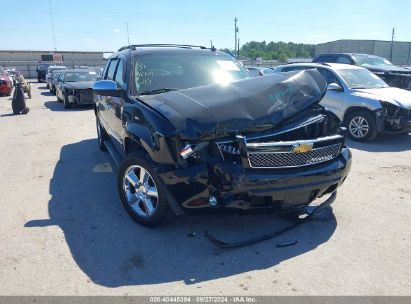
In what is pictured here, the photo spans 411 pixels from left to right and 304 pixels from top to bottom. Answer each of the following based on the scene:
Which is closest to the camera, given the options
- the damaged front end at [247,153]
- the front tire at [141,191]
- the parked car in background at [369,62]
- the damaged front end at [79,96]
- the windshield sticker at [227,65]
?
the damaged front end at [247,153]

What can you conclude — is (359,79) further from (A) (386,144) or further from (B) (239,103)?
(B) (239,103)

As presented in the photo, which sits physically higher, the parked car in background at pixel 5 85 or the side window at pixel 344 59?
the side window at pixel 344 59

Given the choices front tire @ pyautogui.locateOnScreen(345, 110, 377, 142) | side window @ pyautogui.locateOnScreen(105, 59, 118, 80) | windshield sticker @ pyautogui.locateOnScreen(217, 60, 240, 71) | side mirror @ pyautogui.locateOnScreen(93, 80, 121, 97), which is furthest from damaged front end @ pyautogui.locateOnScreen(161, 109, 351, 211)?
front tire @ pyautogui.locateOnScreen(345, 110, 377, 142)

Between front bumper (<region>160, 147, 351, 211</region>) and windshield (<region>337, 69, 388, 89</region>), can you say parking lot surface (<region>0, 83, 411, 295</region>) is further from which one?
windshield (<region>337, 69, 388, 89</region>)

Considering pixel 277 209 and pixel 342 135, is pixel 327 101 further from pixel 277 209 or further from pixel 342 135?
pixel 277 209

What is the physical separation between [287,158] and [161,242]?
1.51 m

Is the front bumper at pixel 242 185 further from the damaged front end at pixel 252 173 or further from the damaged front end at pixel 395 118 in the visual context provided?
the damaged front end at pixel 395 118

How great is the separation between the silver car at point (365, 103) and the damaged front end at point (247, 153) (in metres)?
4.79

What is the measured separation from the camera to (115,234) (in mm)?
3916

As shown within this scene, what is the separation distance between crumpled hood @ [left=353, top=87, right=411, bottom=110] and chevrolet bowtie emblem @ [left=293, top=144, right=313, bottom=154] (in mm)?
5474

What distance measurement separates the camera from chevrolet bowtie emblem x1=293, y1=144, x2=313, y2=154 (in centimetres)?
346

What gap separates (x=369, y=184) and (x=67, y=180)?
4602 mm

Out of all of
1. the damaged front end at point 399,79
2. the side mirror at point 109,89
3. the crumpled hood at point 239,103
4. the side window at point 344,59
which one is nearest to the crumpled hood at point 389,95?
the damaged front end at point 399,79

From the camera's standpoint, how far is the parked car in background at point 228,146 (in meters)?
3.35
